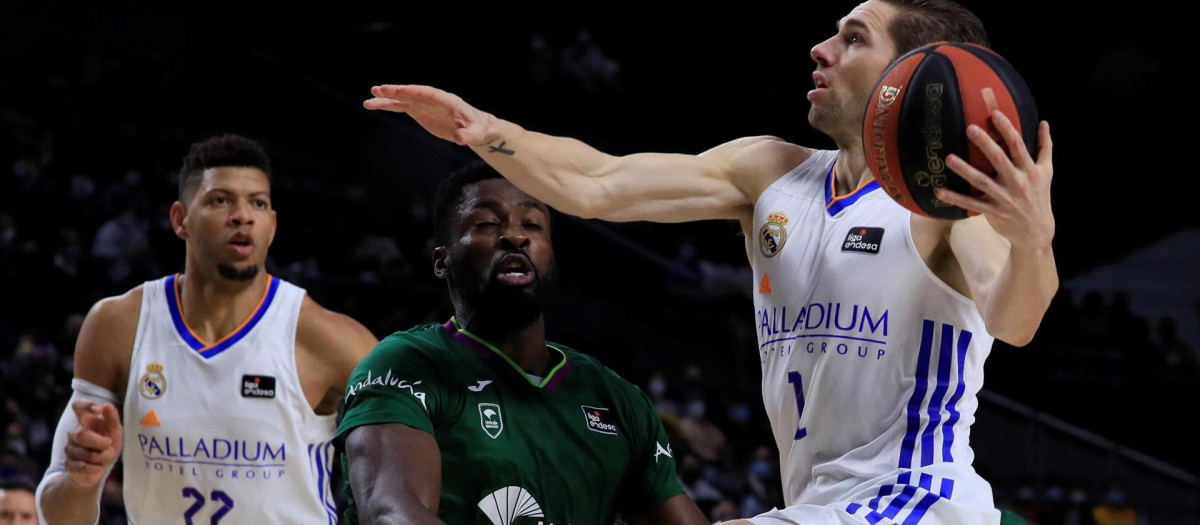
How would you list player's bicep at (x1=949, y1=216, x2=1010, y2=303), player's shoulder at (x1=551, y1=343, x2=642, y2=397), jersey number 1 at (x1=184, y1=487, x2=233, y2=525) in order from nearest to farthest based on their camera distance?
player's bicep at (x1=949, y1=216, x2=1010, y2=303) < player's shoulder at (x1=551, y1=343, x2=642, y2=397) < jersey number 1 at (x1=184, y1=487, x2=233, y2=525)

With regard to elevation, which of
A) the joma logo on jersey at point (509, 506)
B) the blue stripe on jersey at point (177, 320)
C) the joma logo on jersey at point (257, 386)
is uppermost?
the blue stripe on jersey at point (177, 320)

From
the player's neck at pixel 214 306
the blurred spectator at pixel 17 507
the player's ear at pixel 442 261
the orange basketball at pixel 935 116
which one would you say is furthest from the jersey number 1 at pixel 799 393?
the blurred spectator at pixel 17 507

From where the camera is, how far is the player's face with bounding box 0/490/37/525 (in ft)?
21.0

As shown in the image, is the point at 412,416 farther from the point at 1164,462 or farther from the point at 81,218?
the point at 1164,462

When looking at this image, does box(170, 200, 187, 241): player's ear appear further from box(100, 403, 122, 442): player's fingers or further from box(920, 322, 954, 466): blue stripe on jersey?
box(920, 322, 954, 466): blue stripe on jersey

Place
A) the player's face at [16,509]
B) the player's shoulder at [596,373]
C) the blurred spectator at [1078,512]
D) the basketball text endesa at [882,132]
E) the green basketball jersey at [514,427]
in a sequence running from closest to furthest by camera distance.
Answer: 1. the basketball text endesa at [882,132]
2. the green basketball jersey at [514,427]
3. the player's shoulder at [596,373]
4. the player's face at [16,509]
5. the blurred spectator at [1078,512]

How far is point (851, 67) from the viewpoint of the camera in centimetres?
352

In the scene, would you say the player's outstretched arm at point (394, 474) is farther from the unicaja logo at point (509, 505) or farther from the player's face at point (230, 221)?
the player's face at point (230, 221)

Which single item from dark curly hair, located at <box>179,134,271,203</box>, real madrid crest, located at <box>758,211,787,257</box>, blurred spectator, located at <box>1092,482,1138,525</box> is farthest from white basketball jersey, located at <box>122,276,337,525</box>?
blurred spectator, located at <box>1092,482,1138,525</box>

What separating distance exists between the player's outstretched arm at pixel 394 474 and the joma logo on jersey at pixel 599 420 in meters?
0.58

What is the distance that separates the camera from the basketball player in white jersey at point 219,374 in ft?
16.8

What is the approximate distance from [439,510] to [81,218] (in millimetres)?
8455

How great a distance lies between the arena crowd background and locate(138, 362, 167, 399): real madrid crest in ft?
8.84

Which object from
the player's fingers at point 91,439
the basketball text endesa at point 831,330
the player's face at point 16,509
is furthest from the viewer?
the player's face at point 16,509
